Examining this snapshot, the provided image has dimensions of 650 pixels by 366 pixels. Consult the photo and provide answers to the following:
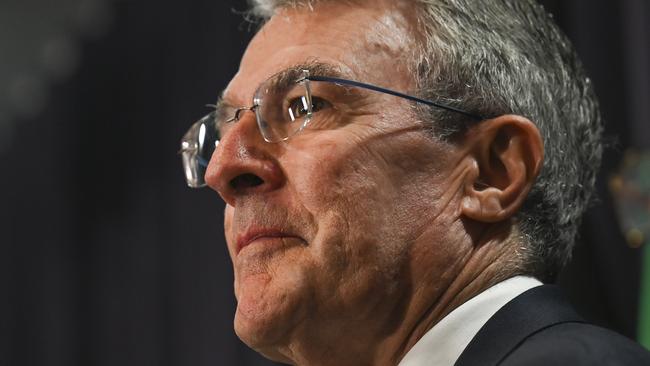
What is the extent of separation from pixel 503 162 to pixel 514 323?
32 cm

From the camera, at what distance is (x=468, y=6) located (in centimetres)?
176

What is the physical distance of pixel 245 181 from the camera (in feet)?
5.43

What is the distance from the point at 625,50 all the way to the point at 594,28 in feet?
0.36

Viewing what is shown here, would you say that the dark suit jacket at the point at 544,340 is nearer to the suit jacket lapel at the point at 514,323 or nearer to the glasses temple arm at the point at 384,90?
the suit jacket lapel at the point at 514,323

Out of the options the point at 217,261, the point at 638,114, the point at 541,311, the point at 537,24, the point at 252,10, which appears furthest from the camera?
the point at 217,261

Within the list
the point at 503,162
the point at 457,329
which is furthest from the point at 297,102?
the point at 457,329

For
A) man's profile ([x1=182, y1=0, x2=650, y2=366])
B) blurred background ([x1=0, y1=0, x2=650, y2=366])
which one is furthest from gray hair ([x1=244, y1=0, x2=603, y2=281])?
blurred background ([x1=0, y1=0, x2=650, y2=366])

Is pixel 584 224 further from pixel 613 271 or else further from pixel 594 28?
pixel 594 28

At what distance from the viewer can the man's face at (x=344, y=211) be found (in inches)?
61.5

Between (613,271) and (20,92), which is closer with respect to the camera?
(613,271)

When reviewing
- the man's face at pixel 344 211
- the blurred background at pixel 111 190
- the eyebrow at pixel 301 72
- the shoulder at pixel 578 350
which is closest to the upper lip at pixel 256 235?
the man's face at pixel 344 211

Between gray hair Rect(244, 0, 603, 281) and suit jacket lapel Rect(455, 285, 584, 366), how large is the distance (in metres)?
0.13

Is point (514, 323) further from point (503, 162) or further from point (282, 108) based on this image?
point (282, 108)

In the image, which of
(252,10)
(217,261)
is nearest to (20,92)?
(217,261)
